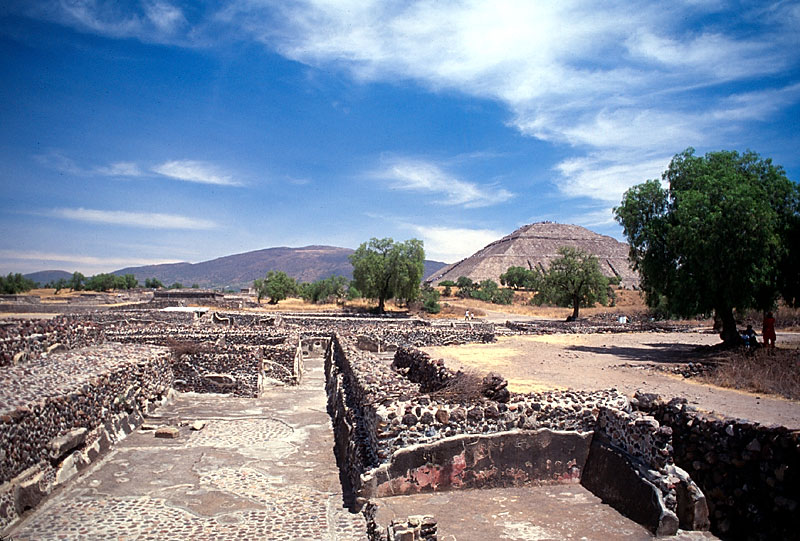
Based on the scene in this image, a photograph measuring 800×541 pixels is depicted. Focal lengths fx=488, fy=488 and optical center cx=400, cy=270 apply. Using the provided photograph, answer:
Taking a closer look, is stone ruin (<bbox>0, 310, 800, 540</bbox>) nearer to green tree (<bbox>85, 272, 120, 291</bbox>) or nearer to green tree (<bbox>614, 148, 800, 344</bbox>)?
green tree (<bbox>614, 148, 800, 344</bbox>)

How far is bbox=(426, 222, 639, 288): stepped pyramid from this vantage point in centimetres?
13200

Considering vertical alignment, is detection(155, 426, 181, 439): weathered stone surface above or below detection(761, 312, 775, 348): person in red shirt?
below

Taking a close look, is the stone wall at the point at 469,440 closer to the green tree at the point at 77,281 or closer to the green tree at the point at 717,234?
the green tree at the point at 717,234

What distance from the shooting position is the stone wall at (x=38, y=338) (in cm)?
1073

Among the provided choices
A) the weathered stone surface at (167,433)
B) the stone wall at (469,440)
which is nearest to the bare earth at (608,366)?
the stone wall at (469,440)

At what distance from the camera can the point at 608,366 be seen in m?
15.1

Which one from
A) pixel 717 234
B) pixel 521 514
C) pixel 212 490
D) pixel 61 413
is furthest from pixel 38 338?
pixel 717 234

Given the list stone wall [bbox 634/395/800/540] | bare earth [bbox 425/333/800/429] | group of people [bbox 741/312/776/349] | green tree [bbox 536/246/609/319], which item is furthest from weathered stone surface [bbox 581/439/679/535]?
green tree [bbox 536/246/609/319]

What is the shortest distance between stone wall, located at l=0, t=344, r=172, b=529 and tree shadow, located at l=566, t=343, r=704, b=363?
15037 mm

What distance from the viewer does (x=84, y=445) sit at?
801cm

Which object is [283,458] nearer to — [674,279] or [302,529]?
[302,529]

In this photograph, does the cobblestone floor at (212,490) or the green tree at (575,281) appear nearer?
the cobblestone floor at (212,490)

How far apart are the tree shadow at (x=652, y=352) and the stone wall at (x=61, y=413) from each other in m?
15.0

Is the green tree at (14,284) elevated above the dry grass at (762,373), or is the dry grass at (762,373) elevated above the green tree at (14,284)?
the green tree at (14,284)
